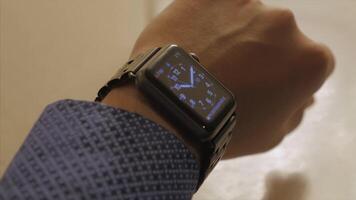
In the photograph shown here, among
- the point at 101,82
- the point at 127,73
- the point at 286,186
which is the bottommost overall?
the point at 286,186

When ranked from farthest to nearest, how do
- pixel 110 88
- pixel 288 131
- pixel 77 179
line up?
pixel 288 131
pixel 110 88
pixel 77 179

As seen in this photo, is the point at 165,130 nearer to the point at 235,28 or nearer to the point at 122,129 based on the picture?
the point at 122,129

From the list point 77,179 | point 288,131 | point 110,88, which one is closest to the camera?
point 77,179

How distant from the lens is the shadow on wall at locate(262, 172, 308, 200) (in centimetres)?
62

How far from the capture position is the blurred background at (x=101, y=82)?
629 mm

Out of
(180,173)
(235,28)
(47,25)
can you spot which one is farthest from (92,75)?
(180,173)

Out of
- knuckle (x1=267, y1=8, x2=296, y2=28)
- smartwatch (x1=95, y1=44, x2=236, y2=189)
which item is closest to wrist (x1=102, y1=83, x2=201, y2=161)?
smartwatch (x1=95, y1=44, x2=236, y2=189)

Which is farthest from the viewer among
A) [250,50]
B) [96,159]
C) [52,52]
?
[52,52]

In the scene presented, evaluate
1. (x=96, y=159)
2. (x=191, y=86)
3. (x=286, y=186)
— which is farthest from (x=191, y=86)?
(x=286, y=186)

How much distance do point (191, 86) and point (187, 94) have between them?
0.01 meters

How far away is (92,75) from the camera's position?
2.33 feet

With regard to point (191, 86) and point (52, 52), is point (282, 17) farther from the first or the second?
point (52, 52)

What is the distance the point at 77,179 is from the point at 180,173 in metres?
0.09

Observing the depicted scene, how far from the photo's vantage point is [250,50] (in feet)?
1.81
